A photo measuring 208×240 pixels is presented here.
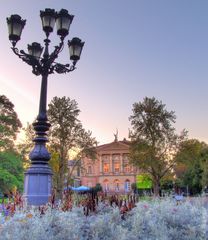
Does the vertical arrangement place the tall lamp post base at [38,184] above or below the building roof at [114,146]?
below

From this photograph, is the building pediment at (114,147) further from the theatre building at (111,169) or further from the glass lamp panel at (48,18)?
the glass lamp panel at (48,18)

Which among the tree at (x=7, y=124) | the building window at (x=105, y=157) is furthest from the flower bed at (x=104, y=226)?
the building window at (x=105, y=157)

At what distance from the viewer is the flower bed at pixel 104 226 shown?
3877 millimetres

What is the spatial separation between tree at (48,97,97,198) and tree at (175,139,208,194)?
962cm

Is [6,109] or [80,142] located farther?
[6,109]

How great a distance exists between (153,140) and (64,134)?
30.3 ft

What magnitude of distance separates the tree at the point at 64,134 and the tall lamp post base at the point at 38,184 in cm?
2230

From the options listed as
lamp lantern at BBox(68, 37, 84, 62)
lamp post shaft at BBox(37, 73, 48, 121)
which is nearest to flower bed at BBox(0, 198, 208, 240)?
lamp post shaft at BBox(37, 73, 48, 121)

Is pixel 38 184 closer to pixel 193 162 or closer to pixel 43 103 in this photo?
pixel 43 103

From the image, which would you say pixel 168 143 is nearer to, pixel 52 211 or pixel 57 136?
pixel 57 136

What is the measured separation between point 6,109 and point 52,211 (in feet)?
106

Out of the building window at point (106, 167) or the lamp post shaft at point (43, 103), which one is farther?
the building window at point (106, 167)

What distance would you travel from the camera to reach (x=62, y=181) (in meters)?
30.2

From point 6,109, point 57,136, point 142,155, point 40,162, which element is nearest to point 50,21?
point 40,162
